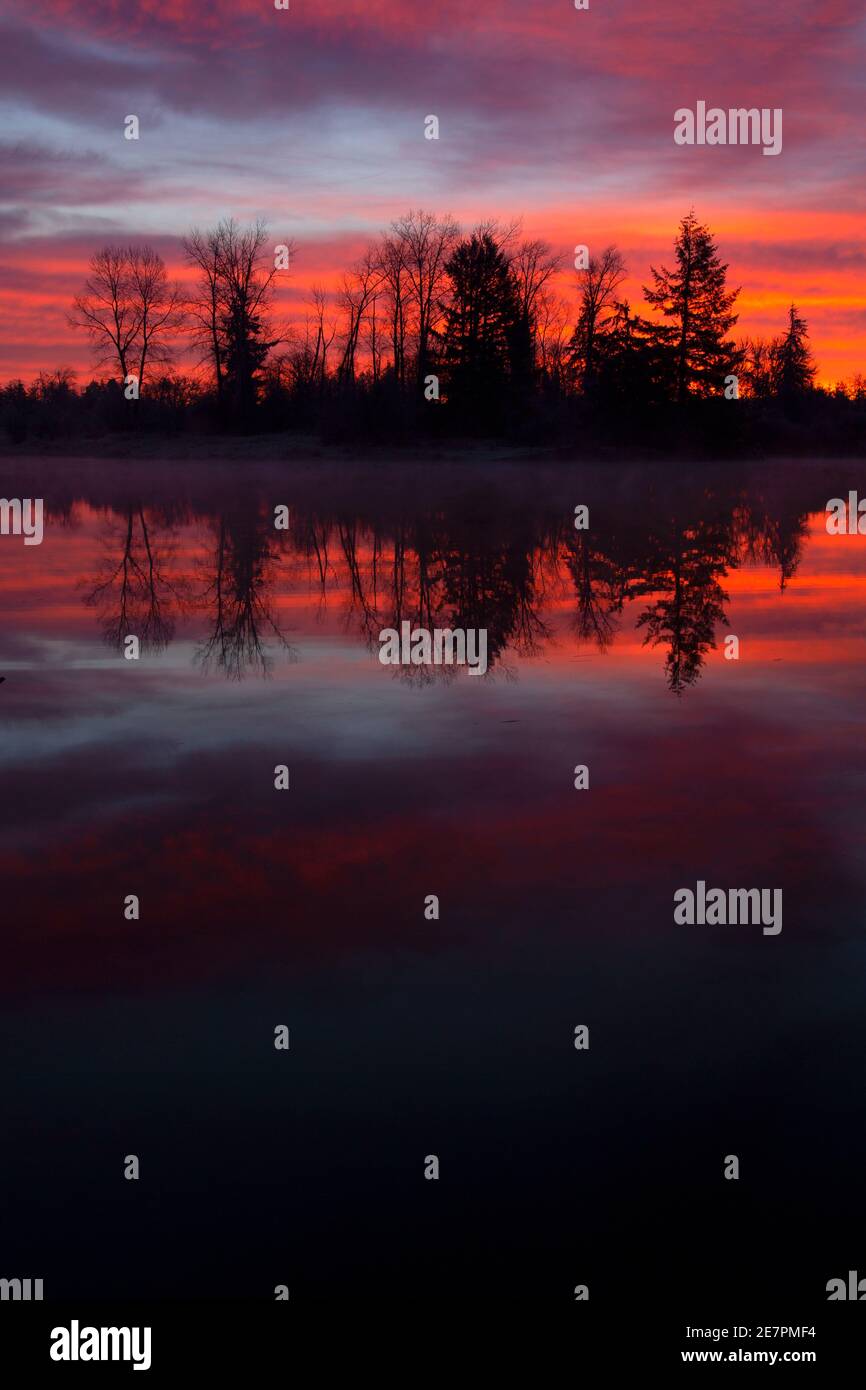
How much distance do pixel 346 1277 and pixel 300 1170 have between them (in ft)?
1.88

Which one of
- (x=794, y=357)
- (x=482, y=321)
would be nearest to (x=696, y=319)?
(x=482, y=321)

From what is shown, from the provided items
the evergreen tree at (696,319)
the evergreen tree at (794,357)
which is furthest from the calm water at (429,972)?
the evergreen tree at (794,357)

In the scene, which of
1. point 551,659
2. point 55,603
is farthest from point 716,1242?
point 55,603

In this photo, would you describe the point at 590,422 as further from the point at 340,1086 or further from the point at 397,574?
the point at 340,1086

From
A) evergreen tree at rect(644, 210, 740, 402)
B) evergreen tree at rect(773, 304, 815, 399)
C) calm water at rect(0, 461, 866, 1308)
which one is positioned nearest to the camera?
calm water at rect(0, 461, 866, 1308)

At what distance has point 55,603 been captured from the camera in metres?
19.9

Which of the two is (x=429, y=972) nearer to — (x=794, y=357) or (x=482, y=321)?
(x=482, y=321)

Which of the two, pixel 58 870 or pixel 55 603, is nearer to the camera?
pixel 58 870

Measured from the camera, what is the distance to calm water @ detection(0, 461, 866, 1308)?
199 inches

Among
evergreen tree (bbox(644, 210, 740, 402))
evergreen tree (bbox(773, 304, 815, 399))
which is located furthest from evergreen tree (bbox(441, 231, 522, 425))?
evergreen tree (bbox(773, 304, 815, 399))

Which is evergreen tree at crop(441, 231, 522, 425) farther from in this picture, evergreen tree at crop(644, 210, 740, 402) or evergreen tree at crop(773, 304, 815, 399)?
evergreen tree at crop(773, 304, 815, 399)

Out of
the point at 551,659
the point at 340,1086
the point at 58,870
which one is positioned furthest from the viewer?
the point at 551,659

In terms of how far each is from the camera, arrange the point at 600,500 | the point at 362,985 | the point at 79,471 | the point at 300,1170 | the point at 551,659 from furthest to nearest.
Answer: the point at 79,471 < the point at 600,500 < the point at 551,659 < the point at 362,985 < the point at 300,1170

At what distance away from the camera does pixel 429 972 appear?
6.93 m
